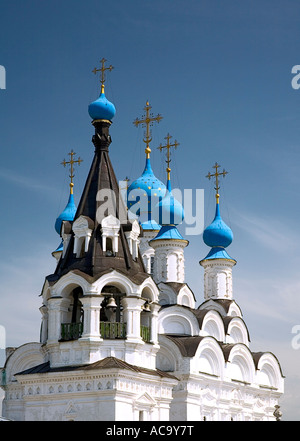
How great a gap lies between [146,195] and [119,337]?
7.25 m

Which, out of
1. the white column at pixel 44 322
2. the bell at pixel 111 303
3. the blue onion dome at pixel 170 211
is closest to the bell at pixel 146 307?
the bell at pixel 111 303

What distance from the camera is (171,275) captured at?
23125mm

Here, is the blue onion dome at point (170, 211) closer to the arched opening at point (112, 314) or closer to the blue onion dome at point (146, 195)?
the blue onion dome at point (146, 195)

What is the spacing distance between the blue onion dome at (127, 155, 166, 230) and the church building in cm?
16

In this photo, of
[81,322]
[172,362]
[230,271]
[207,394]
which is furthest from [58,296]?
[230,271]

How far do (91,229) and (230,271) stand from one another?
26.6 ft

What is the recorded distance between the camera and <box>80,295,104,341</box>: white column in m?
17.2

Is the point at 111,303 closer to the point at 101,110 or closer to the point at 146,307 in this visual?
the point at 146,307

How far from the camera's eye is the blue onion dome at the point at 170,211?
2297 cm

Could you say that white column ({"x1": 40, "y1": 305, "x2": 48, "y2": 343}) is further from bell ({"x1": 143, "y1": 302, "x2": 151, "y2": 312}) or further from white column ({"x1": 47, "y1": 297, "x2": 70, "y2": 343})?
bell ({"x1": 143, "y1": 302, "x2": 151, "y2": 312})

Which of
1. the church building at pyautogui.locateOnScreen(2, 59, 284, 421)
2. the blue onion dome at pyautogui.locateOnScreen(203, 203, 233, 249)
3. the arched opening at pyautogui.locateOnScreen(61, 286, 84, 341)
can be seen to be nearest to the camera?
the church building at pyautogui.locateOnScreen(2, 59, 284, 421)

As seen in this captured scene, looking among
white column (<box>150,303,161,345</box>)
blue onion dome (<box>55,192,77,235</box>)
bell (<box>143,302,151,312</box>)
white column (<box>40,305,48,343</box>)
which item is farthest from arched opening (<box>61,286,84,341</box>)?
blue onion dome (<box>55,192,77,235</box>)

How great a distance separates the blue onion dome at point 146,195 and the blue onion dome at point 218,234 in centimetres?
156
